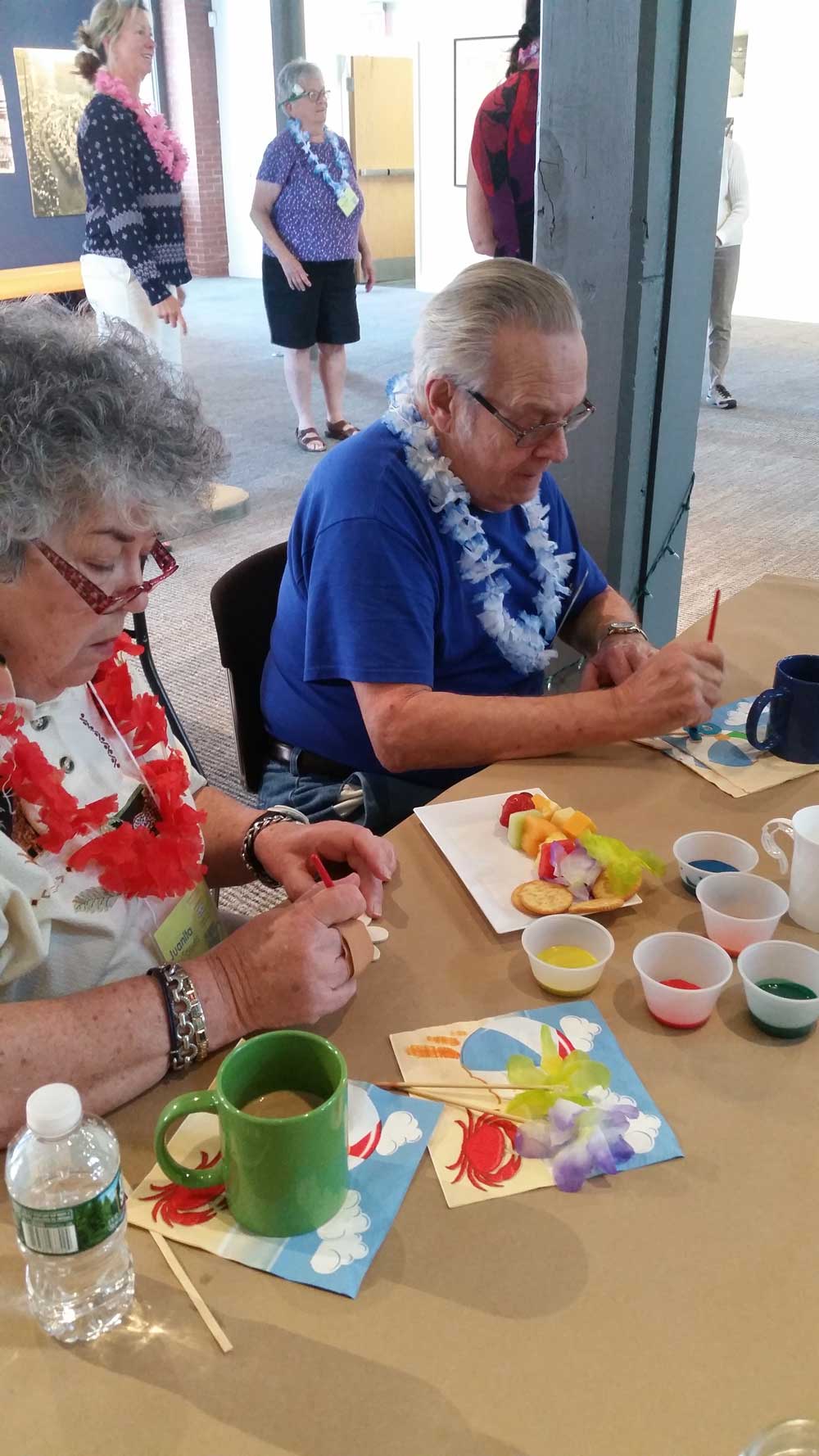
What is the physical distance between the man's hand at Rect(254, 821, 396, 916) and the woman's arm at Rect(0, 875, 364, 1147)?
0.09m

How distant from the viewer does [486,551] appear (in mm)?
1703

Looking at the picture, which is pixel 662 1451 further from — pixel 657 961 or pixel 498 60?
pixel 498 60

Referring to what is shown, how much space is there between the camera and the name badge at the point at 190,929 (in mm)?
1188

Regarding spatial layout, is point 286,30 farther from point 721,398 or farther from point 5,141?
point 721,398

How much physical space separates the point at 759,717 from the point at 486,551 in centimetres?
47

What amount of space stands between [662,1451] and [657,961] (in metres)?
0.46

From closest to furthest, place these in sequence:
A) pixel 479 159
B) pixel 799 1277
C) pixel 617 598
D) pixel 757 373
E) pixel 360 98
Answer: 1. pixel 799 1277
2. pixel 617 598
3. pixel 479 159
4. pixel 757 373
5. pixel 360 98

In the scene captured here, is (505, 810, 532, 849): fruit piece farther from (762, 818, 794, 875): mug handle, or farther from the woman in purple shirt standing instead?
the woman in purple shirt standing

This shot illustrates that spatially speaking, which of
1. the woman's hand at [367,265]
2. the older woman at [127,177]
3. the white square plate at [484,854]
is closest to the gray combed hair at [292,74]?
the woman's hand at [367,265]

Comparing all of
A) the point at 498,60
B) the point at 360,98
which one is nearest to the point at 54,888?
the point at 498,60

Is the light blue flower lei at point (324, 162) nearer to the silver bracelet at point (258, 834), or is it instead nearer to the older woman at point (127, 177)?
the older woman at point (127, 177)

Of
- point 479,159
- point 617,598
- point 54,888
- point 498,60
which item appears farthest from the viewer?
point 498,60

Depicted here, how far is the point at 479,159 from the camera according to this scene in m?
3.93

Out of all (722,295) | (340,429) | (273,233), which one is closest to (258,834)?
(273,233)
